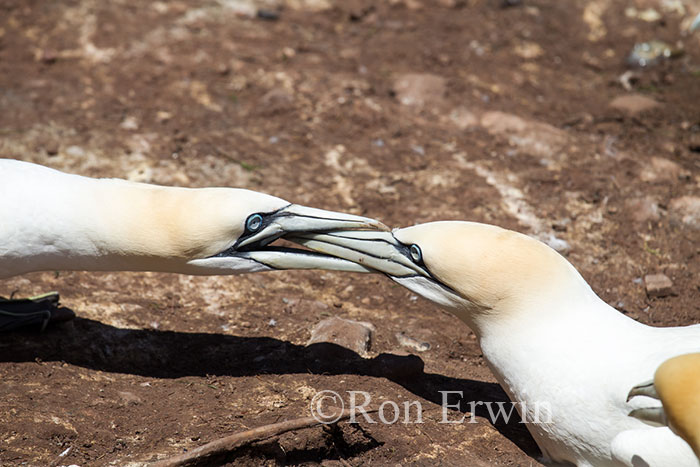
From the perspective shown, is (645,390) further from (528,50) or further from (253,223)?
(528,50)

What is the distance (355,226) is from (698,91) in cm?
509

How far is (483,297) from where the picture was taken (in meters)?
4.20

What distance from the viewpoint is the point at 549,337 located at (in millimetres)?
4141

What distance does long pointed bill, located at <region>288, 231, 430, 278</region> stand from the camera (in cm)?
457

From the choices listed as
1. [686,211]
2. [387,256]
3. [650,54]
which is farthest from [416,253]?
[650,54]

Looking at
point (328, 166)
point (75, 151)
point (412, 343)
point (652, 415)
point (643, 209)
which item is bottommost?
point (412, 343)

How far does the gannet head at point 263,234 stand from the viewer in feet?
15.1

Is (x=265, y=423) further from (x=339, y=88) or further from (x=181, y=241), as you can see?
(x=339, y=88)

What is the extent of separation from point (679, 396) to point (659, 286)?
2493 millimetres

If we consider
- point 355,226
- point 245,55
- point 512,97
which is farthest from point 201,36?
point 355,226

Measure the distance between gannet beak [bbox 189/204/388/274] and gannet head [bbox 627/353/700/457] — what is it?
1.76 m

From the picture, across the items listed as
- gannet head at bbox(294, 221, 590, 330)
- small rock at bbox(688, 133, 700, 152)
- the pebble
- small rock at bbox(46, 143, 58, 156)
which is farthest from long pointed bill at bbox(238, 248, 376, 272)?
the pebble

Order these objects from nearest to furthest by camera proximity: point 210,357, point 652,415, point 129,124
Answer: point 652,415
point 210,357
point 129,124

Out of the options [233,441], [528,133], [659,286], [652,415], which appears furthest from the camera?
[528,133]
